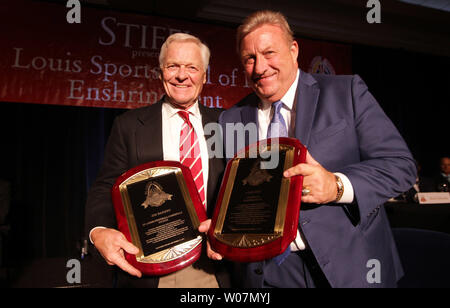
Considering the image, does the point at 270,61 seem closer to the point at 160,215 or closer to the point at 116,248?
the point at 160,215

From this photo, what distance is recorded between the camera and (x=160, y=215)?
45.1 inches

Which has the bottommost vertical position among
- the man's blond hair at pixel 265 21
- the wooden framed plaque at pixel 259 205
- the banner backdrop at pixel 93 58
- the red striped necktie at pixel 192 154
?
the wooden framed plaque at pixel 259 205

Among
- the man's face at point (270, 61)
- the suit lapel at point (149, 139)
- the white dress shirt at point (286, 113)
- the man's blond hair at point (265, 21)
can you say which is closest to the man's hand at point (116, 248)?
the suit lapel at point (149, 139)

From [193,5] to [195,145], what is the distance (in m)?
4.16

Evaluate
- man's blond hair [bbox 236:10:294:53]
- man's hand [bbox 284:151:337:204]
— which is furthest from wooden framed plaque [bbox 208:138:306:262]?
man's blond hair [bbox 236:10:294:53]

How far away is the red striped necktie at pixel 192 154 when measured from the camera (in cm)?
145

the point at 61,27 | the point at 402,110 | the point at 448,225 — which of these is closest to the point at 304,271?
the point at 448,225

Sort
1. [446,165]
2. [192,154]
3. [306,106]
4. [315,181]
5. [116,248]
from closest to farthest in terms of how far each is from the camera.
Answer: [315,181], [116,248], [306,106], [192,154], [446,165]

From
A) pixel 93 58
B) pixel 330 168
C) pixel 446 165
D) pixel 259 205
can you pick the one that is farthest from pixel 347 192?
pixel 446 165

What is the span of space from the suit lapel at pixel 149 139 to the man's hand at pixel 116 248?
44 cm

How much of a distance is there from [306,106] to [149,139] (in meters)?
0.83

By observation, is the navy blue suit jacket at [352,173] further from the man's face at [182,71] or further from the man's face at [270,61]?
the man's face at [182,71]

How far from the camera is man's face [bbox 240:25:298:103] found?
4.33 feet

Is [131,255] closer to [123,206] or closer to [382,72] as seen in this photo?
[123,206]
